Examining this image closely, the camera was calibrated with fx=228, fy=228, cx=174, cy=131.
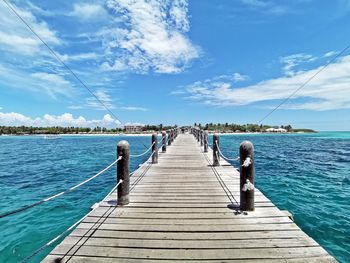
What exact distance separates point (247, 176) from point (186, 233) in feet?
5.22

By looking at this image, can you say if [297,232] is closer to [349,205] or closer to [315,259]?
[315,259]

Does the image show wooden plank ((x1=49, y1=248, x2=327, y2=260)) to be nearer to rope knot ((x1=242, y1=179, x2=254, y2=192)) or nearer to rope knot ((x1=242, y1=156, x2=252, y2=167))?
rope knot ((x1=242, y1=179, x2=254, y2=192))

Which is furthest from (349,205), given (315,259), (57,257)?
(57,257)

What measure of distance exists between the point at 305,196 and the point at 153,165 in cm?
634

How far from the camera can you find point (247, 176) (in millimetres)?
4340

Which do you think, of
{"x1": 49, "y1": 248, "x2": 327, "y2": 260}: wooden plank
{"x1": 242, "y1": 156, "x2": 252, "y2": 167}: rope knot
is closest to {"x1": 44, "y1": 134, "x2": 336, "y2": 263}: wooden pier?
{"x1": 49, "y1": 248, "x2": 327, "y2": 260}: wooden plank

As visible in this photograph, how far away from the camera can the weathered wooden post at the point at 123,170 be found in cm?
471

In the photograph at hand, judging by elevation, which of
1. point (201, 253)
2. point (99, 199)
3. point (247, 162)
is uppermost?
point (247, 162)

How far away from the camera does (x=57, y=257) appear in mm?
2959

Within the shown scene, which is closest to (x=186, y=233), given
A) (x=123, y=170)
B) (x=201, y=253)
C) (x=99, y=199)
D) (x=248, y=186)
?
(x=201, y=253)

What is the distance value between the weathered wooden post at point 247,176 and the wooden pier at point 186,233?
0.20 meters

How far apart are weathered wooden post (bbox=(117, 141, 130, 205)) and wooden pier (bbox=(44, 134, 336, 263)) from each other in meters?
0.19

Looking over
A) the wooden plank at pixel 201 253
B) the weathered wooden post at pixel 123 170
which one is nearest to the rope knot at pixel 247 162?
the wooden plank at pixel 201 253

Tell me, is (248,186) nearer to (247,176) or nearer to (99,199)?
(247,176)
